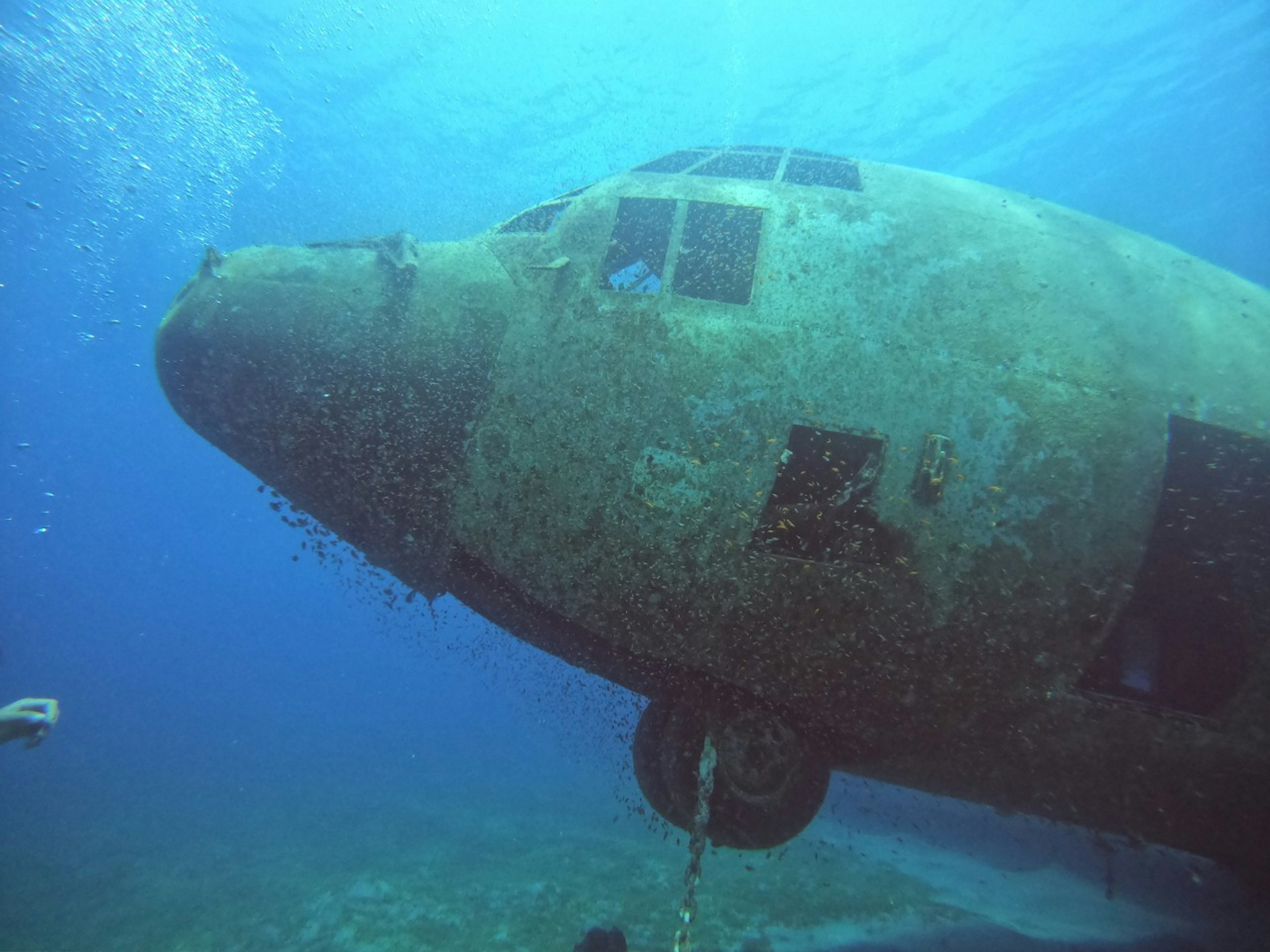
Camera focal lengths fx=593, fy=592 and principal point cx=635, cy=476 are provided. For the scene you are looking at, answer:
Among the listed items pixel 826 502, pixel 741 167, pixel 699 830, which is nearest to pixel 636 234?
pixel 741 167

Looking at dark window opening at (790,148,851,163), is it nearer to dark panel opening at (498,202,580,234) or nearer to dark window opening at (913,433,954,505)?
dark panel opening at (498,202,580,234)

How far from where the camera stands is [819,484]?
3.28m

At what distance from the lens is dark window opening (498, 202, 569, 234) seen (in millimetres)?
4119

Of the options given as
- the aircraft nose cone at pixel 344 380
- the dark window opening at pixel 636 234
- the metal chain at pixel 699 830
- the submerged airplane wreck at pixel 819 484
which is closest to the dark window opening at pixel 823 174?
the submerged airplane wreck at pixel 819 484

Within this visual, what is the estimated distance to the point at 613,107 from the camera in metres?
28.3

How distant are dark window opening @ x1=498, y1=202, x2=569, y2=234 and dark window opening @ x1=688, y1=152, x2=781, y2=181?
39.0 inches

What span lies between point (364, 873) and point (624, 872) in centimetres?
562

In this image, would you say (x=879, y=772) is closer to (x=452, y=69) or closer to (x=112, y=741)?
(x=452, y=69)

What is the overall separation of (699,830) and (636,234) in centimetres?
361

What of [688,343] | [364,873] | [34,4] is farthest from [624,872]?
[34,4]

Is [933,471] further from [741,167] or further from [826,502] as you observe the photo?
[741,167]

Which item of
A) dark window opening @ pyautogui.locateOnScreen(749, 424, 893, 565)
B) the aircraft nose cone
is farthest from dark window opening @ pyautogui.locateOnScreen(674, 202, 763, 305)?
the aircraft nose cone

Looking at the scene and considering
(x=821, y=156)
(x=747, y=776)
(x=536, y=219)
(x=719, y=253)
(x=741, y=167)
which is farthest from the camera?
(x=821, y=156)

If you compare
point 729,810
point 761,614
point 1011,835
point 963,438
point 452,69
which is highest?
point 452,69
